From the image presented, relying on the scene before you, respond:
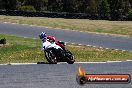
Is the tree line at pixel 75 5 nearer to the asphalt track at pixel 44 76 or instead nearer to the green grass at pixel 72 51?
the green grass at pixel 72 51

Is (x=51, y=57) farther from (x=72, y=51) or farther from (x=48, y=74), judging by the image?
(x=72, y=51)

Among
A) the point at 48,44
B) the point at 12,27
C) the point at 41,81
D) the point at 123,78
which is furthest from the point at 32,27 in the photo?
the point at 123,78

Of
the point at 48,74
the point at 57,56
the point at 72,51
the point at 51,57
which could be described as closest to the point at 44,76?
the point at 48,74

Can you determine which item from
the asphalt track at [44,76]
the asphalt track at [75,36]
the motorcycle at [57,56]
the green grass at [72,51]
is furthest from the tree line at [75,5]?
the asphalt track at [44,76]

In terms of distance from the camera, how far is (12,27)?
40.7 m

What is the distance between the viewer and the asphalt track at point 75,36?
31.5 m

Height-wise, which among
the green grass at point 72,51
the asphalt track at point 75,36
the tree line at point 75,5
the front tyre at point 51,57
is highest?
the front tyre at point 51,57

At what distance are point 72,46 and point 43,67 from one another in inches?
474

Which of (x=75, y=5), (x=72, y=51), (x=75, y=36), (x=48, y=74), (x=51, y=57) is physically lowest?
(x=75, y=5)

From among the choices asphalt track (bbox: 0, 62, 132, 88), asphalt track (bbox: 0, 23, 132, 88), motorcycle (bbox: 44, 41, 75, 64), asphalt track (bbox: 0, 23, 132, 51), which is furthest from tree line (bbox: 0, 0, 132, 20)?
asphalt track (bbox: 0, 62, 132, 88)

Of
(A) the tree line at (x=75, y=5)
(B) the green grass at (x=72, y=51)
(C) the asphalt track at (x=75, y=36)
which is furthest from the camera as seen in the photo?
(A) the tree line at (x=75, y=5)

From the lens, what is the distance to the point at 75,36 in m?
35.6

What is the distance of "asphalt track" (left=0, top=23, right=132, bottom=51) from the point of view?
31487mm

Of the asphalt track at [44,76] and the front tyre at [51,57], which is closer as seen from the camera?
the asphalt track at [44,76]
